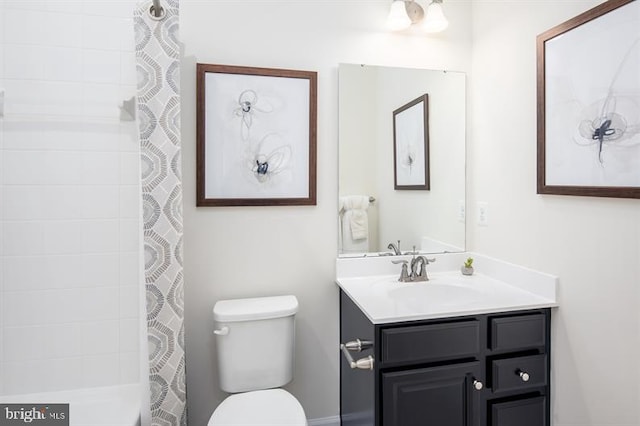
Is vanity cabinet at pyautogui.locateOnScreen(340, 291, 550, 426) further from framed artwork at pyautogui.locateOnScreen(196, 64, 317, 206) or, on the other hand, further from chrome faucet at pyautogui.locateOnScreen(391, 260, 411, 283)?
framed artwork at pyautogui.locateOnScreen(196, 64, 317, 206)

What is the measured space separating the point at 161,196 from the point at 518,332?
153 centimetres

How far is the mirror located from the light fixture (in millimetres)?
217

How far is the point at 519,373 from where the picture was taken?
1.39 metres

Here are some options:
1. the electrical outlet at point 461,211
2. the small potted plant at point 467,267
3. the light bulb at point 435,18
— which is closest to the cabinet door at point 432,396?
the small potted plant at point 467,267

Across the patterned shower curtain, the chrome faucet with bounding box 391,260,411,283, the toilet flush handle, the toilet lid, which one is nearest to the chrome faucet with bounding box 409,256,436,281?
the chrome faucet with bounding box 391,260,411,283

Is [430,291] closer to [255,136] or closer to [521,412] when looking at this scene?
[521,412]

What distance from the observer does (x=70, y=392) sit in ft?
5.46

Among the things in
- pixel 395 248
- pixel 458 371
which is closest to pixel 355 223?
pixel 395 248

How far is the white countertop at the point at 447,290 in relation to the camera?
1.35m

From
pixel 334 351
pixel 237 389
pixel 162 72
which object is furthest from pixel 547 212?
pixel 162 72

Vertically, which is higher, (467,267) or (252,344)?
(467,267)

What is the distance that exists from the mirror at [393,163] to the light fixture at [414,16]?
0.22 metres

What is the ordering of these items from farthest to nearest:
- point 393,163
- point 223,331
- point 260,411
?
point 393,163 → point 223,331 → point 260,411

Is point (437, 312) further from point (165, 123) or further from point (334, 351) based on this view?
point (165, 123)
